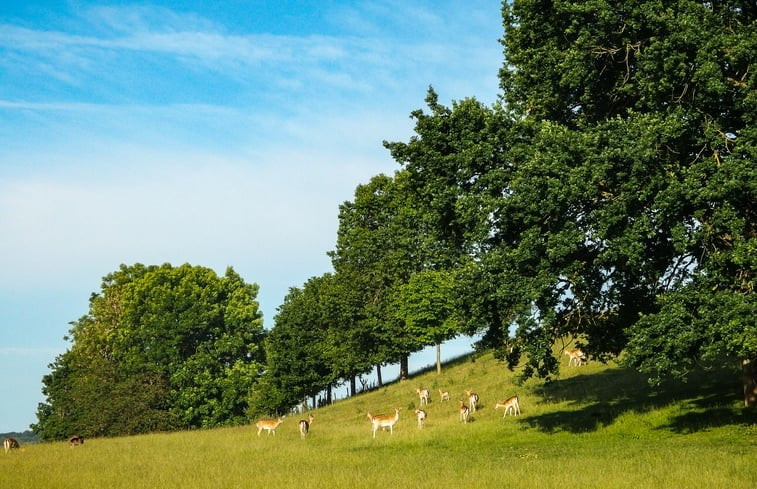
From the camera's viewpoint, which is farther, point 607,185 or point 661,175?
point 607,185

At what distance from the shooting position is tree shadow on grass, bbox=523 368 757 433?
93.7 feet

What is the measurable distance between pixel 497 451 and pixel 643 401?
9161 millimetres

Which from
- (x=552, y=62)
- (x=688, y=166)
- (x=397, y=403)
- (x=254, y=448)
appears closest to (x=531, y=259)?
(x=688, y=166)

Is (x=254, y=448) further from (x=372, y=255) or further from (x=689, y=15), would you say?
(x=372, y=255)

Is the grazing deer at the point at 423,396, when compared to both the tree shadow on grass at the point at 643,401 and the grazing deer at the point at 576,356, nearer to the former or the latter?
the tree shadow on grass at the point at 643,401

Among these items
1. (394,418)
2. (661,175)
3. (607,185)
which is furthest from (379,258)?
(661,175)

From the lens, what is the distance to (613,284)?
27.2 metres

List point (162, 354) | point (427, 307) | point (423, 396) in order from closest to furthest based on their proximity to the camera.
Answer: point (423, 396) → point (427, 307) → point (162, 354)

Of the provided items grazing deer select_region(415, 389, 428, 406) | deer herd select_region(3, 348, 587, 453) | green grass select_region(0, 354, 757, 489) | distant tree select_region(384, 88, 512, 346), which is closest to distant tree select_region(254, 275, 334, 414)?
grazing deer select_region(415, 389, 428, 406)

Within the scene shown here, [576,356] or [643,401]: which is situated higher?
[576,356]

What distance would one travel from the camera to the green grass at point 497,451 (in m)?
19.9

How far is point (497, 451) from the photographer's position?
2830 centimetres

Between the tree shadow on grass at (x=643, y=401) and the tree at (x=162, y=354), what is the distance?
129ft

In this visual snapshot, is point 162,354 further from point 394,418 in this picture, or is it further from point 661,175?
point 661,175
